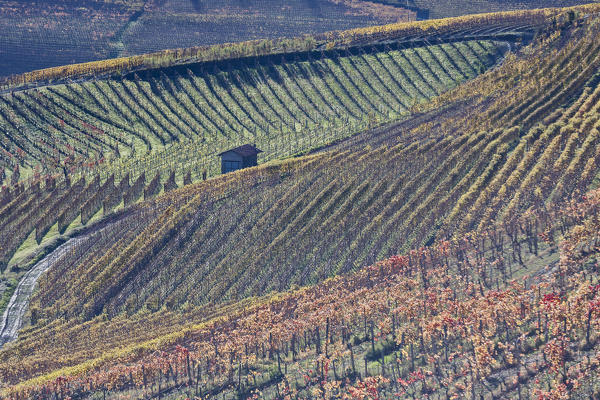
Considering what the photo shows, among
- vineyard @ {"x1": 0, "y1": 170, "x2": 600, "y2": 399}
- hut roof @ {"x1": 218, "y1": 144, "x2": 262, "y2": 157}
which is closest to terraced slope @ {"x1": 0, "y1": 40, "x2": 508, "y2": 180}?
hut roof @ {"x1": 218, "y1": 144, "x2": 262, "y2": 157}

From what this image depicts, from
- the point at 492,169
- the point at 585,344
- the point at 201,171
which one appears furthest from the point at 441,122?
the point at 585,344

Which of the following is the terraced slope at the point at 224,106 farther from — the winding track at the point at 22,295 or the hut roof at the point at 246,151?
the winding track at the point at 22,295

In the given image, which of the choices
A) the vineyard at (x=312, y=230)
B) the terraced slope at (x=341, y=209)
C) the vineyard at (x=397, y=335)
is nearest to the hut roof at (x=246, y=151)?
the vineyard at (x=312, y=230)

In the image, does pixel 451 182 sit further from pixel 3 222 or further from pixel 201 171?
pixel 3 222

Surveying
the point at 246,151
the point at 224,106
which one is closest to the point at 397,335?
the point at 246,151

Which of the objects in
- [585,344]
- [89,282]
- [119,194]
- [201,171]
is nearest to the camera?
[585,344]

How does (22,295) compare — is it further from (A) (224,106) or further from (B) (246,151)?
(A) (224,106)
